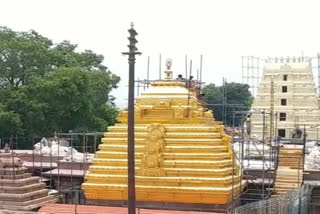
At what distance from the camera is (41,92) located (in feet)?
105

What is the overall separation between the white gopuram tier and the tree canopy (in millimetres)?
10099

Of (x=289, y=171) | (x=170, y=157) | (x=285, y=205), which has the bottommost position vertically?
(x=285, y=205)

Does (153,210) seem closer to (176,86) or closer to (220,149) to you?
(220,149)

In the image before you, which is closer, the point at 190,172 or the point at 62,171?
the point at 190,172

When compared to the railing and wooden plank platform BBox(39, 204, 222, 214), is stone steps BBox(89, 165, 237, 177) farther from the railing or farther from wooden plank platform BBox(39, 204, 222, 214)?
the railing

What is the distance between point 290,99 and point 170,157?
70.6 feet

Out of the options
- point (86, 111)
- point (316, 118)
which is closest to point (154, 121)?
point (86, 111)

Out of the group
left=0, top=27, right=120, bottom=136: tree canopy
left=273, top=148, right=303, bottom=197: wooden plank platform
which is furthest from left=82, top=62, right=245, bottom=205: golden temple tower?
left=0, top=27, right=120, bottom=136: tree canopy

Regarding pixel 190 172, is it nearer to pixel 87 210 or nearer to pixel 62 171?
pixel 87 210

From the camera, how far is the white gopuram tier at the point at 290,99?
34562 mm

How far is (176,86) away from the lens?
16.4 m

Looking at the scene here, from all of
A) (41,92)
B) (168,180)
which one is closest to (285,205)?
(168,180)

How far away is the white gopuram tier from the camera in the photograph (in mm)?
34562

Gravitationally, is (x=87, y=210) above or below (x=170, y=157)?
below
